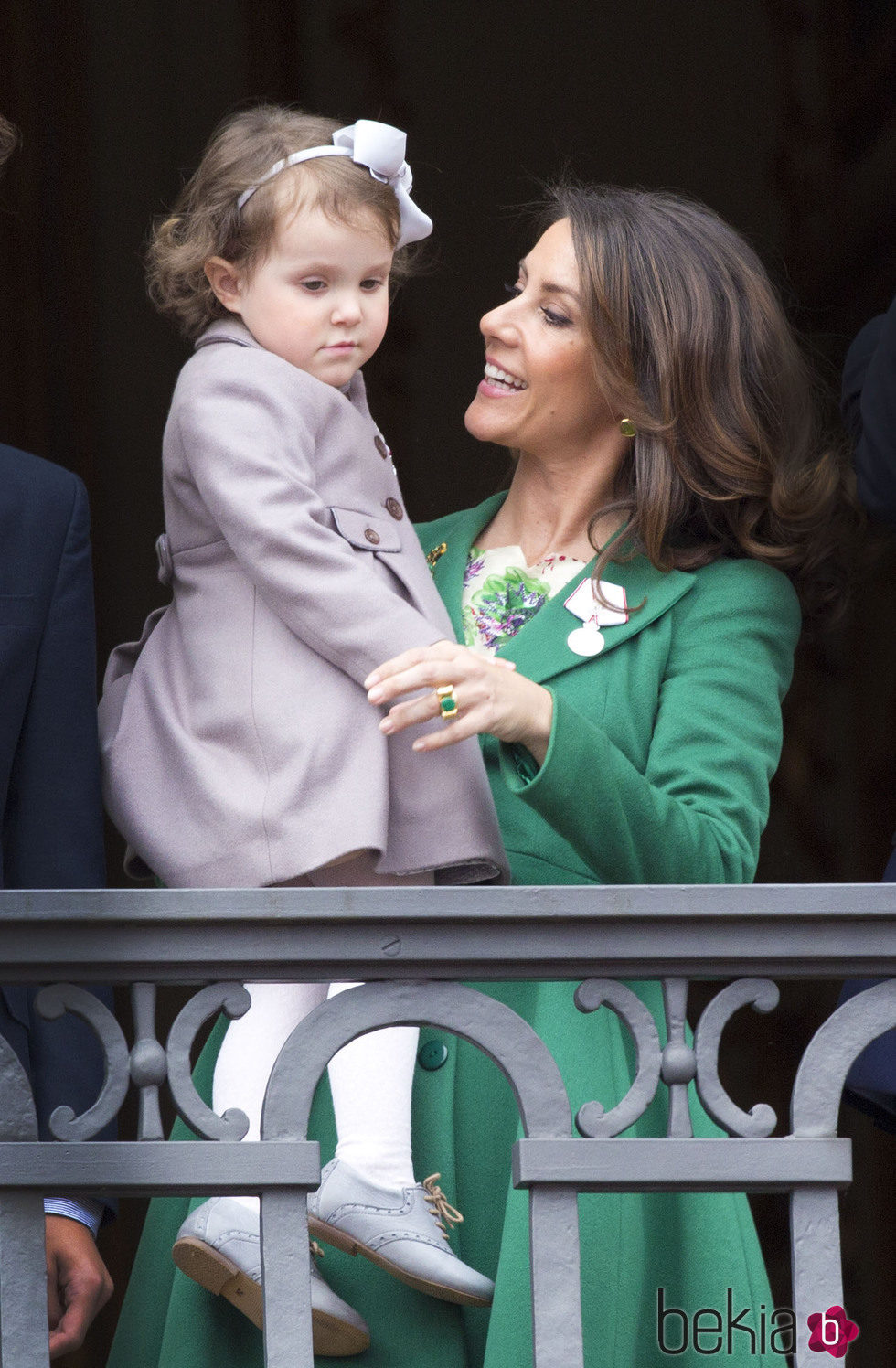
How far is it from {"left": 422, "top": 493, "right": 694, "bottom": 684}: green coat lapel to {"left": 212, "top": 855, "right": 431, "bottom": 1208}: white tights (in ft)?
1.25

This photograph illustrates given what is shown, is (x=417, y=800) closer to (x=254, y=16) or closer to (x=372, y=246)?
(x=372, y=246)

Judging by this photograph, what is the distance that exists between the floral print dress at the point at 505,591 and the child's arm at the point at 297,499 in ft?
0.68

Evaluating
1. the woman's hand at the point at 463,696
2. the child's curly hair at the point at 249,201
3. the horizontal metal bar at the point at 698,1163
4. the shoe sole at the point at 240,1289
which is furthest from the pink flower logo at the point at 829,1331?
the child's curly hair at the point at 249,201

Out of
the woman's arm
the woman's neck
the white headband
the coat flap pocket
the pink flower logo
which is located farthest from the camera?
the woman's neck

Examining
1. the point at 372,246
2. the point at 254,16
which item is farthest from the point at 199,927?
the point at 254,16

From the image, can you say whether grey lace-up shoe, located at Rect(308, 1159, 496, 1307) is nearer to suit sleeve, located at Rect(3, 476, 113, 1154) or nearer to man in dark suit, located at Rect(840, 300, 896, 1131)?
suit sleeve, located at Rect(3, 476, 113, 1154)

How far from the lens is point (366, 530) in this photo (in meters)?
2.58

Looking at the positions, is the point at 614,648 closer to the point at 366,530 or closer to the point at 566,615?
the point at 566,615

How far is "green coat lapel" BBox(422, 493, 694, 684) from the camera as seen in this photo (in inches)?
108

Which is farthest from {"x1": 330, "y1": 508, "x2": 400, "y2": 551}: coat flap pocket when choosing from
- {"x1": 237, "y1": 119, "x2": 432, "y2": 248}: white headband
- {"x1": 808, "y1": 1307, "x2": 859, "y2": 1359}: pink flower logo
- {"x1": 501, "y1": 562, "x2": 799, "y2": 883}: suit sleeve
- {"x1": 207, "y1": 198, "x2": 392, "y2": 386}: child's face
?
{"x1": 808, "y1": 1307, "x2": 859, "y2": 1359}: pink flower logo

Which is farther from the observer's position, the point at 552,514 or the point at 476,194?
the point at 476,194

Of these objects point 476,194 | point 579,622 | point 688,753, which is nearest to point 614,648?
point 579,622

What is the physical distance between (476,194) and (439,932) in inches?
120

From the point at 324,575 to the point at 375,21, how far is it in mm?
2463
